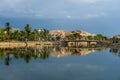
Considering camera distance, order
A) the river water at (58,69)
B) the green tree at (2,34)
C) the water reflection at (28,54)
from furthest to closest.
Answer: the green tree at (2,34) < the water reflection at (28,54) < the river water at (58,69)

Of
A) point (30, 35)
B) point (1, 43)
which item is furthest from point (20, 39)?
point (1, 43)

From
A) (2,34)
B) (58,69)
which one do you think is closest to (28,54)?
(58,69)

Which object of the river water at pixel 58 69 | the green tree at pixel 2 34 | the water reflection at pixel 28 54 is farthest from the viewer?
the green tree at pixel 2 34

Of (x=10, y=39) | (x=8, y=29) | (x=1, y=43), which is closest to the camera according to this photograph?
(x=1, y=43)

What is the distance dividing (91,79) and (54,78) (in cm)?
437

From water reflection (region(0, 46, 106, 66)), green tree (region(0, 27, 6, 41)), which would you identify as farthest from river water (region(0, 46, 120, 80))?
green tree (region(0, 27, 6, 41))

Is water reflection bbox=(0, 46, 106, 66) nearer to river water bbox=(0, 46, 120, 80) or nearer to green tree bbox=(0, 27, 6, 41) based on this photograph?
river water bbox=(0, 46, 120, 80)

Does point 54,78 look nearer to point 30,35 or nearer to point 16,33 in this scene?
point 16,33

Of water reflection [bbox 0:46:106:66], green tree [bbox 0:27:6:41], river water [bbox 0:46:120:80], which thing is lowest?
river water [bbox 0:46:120:80]

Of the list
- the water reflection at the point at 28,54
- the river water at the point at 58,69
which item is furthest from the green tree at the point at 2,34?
the river water at the point at 58,69

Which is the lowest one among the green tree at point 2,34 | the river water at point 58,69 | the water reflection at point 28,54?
the river water at point 58,69

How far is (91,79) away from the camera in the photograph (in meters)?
30.4

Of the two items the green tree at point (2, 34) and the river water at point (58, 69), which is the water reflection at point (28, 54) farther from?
the green tree at point (2, 34)

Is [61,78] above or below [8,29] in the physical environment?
below
